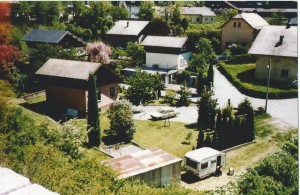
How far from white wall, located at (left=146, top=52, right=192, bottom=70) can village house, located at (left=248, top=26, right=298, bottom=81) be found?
13.7 metres

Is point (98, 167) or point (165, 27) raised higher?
point (165, 27)

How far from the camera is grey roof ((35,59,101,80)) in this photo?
3684cm

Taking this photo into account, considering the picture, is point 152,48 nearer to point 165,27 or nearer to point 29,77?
point 165,27

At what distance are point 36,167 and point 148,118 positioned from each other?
23.7 meters

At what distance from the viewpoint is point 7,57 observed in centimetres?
4756

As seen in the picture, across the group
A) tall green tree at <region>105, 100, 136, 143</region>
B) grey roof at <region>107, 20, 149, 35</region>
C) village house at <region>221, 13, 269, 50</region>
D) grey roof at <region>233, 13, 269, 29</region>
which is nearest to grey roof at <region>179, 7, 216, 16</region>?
grey roof at <region>107, 20, 149, 35</region>

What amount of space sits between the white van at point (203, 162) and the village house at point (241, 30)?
42.9 m

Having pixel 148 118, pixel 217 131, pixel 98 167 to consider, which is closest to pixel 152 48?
pixel 148 118

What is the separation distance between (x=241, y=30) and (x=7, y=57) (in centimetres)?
4168

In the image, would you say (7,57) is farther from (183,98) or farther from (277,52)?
(277,52)

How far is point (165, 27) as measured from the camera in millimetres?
70500

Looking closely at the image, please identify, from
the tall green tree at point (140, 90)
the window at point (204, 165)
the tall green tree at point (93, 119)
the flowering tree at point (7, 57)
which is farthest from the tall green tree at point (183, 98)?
the flowering tree at point (7, 57)

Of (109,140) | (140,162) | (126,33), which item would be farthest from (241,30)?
(140,162)

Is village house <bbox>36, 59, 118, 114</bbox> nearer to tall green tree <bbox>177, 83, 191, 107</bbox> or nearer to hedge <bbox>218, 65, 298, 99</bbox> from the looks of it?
tall green tree <bbox>177, 83, 191, 107</bbox>
